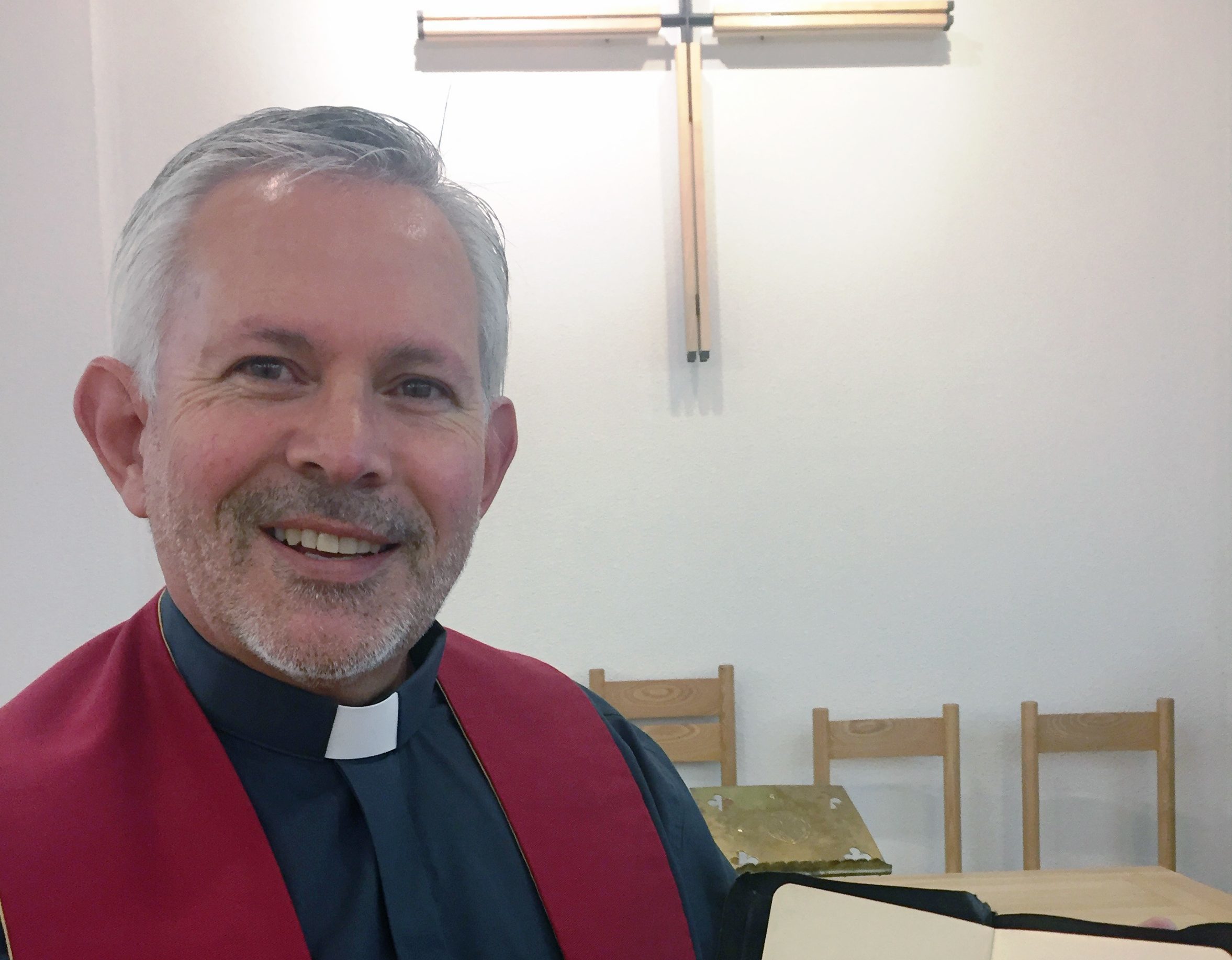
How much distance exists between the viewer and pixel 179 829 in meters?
1.02

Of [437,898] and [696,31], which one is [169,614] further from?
[696,31]

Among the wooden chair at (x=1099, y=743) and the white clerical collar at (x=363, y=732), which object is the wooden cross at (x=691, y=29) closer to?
the wooden chair at (x=1099, y=743)

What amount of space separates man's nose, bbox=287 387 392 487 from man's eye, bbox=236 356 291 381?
0.05 meters

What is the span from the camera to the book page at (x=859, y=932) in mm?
790

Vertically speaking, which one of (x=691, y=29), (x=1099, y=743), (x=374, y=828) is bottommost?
(x=1099, y=743)

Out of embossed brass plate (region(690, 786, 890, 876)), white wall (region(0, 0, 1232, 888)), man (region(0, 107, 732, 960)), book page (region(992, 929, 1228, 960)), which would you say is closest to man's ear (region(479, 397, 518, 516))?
man (region(0, 107, 732, 960))

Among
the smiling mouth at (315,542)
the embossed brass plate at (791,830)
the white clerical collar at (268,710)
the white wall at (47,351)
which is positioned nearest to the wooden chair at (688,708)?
the embossed brass plate at (791,830)

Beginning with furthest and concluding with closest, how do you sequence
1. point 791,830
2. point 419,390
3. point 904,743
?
point 904,743, point 791,830, point 419,390

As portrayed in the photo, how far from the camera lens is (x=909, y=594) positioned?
3.27 metres

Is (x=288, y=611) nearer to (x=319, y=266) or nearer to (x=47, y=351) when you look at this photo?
(x=319, y=266)

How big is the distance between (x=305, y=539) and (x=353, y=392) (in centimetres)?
16

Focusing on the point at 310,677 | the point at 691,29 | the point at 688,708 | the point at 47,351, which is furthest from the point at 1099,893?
the point at 47,351

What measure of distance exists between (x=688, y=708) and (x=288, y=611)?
227 cm

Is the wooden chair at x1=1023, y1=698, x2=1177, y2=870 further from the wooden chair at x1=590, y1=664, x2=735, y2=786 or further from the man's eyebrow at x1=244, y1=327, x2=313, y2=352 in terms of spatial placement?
the man's eyebrow at x1=244, y1=327, x2=313, y2=352
